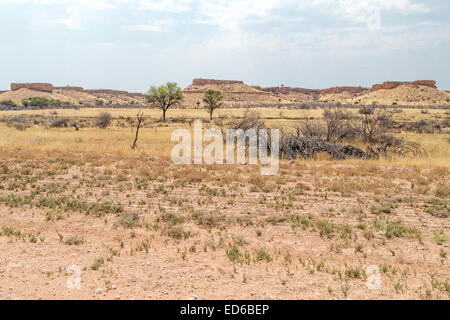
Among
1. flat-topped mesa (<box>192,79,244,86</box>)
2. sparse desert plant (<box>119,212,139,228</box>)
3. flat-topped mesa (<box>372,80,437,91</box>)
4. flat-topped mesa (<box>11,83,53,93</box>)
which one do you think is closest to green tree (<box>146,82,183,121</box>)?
sparse desert plant (<box>119,212,139,228</box>)

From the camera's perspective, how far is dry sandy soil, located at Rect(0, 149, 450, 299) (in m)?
4.26

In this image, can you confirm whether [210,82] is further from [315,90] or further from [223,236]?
[223,236]

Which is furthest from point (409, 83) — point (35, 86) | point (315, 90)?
point (35, 86)

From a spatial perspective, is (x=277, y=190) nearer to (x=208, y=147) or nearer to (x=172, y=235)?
(x=172, y=235)

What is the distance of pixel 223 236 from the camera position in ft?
19.9

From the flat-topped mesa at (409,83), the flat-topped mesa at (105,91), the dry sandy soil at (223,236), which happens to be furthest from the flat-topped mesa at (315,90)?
the dry sandy soil at (223,236)

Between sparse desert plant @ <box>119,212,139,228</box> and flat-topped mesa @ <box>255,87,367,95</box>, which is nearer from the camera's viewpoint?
sparse desert plant @ <box>119,212,139,228</box>

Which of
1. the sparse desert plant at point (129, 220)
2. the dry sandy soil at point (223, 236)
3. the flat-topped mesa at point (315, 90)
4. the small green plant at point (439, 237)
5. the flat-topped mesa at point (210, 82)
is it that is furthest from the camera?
the flat-topped mesa at point (315, 90)

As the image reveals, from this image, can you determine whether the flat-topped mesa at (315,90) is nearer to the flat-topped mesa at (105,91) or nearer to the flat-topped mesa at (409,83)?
the flat-topped mesa at (409,83)

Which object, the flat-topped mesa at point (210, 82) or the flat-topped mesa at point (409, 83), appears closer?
the flat-topped mesa at point (409, 83)

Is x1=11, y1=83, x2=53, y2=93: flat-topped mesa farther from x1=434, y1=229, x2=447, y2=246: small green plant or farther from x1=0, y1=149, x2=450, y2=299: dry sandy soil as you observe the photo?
x1=434, y1=229, x2=447, y2=246: small green plant

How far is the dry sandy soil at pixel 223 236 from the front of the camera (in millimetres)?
4262

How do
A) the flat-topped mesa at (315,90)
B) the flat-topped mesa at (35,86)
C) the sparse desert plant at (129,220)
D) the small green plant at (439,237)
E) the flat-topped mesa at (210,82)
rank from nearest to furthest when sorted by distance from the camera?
the small green plant at (439,237), the sparse desert plant at (129,220), the flat-topped mesa at (35,86), the flat-topped mesa at (210,82), the flat-topped mesa at (315,90)
